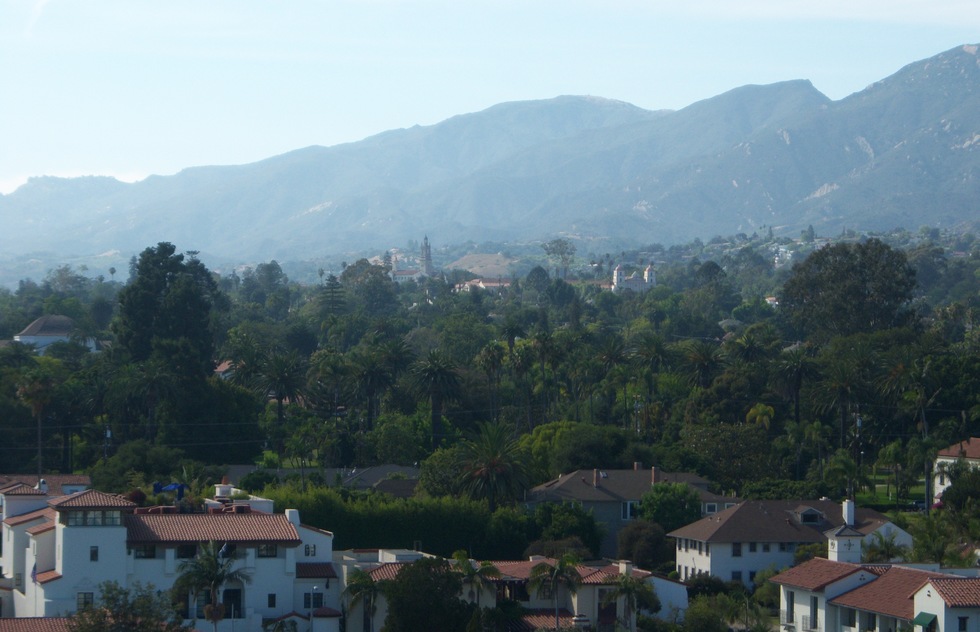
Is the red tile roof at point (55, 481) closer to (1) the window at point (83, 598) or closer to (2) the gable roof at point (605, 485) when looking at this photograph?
(1) the window at point (83, 598)

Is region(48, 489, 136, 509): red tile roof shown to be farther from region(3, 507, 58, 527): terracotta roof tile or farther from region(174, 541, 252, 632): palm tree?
region(3, 507, 58, 527): terracotta roof tile

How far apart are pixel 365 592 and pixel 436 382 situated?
44.8 metres

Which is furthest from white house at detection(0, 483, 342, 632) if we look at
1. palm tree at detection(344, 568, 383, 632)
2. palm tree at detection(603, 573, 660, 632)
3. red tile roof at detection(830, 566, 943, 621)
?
red tile roof at detection(830, 566, 943, 621)

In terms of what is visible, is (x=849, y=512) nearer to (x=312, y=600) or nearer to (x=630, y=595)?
(x=630, y=595)

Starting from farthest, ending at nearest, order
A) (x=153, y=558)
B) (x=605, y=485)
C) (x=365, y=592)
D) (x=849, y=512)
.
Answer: (x=605, y=485) → (x=849, y=512) → (x=153, y=558) → (x=365, y=592)

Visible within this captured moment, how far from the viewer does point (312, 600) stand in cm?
5428

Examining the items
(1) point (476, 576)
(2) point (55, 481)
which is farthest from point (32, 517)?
(1) point (476, 576)

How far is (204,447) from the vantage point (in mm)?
91750

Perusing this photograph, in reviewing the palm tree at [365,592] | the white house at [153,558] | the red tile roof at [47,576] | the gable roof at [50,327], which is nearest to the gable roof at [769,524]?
the white house at [153,558]

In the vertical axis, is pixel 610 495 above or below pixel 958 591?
below

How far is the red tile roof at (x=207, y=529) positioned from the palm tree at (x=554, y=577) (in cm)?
845

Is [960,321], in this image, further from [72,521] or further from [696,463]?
[72,521]

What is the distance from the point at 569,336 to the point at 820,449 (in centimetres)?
3689

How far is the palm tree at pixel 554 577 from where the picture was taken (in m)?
54.8
